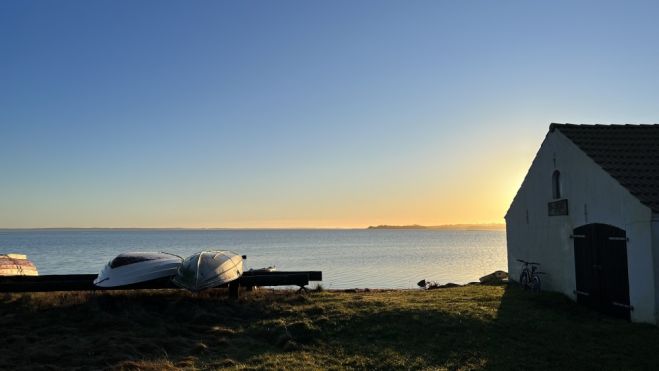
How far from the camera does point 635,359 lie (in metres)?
9.77

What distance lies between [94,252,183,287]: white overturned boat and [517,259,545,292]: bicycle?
1156 cm

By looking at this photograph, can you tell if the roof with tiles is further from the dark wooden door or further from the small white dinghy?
the small white dinghy

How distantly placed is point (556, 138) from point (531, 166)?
2240 mm

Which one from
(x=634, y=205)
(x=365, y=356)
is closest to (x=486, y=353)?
(x=365, y=356)

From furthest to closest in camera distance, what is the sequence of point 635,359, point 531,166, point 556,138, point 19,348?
point 531,166
point 556,138
point 19,348
point 635,359

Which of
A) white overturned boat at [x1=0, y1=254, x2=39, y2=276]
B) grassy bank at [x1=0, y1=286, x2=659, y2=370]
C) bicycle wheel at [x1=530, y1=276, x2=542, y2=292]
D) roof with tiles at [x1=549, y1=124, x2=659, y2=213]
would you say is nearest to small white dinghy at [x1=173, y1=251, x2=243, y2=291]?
grassy bank at [x1=0, y1=286, x2=659, y2=370]

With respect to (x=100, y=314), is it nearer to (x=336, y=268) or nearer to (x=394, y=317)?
(x=394, y=317)

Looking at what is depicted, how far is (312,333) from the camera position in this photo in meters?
11.9

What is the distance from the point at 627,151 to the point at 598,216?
2265 mm

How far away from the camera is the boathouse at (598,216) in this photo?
12.1 metres

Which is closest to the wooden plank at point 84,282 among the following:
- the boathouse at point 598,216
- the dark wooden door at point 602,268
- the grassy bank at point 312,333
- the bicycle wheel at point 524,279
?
the grassy bank at point 312,333

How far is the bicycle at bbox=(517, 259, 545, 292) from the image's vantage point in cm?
1698

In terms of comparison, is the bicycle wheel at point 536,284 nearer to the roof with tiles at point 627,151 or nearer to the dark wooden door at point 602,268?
the dark wooden door at point 602,268

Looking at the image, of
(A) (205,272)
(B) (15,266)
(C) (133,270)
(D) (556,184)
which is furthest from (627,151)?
(B) (15,266)
